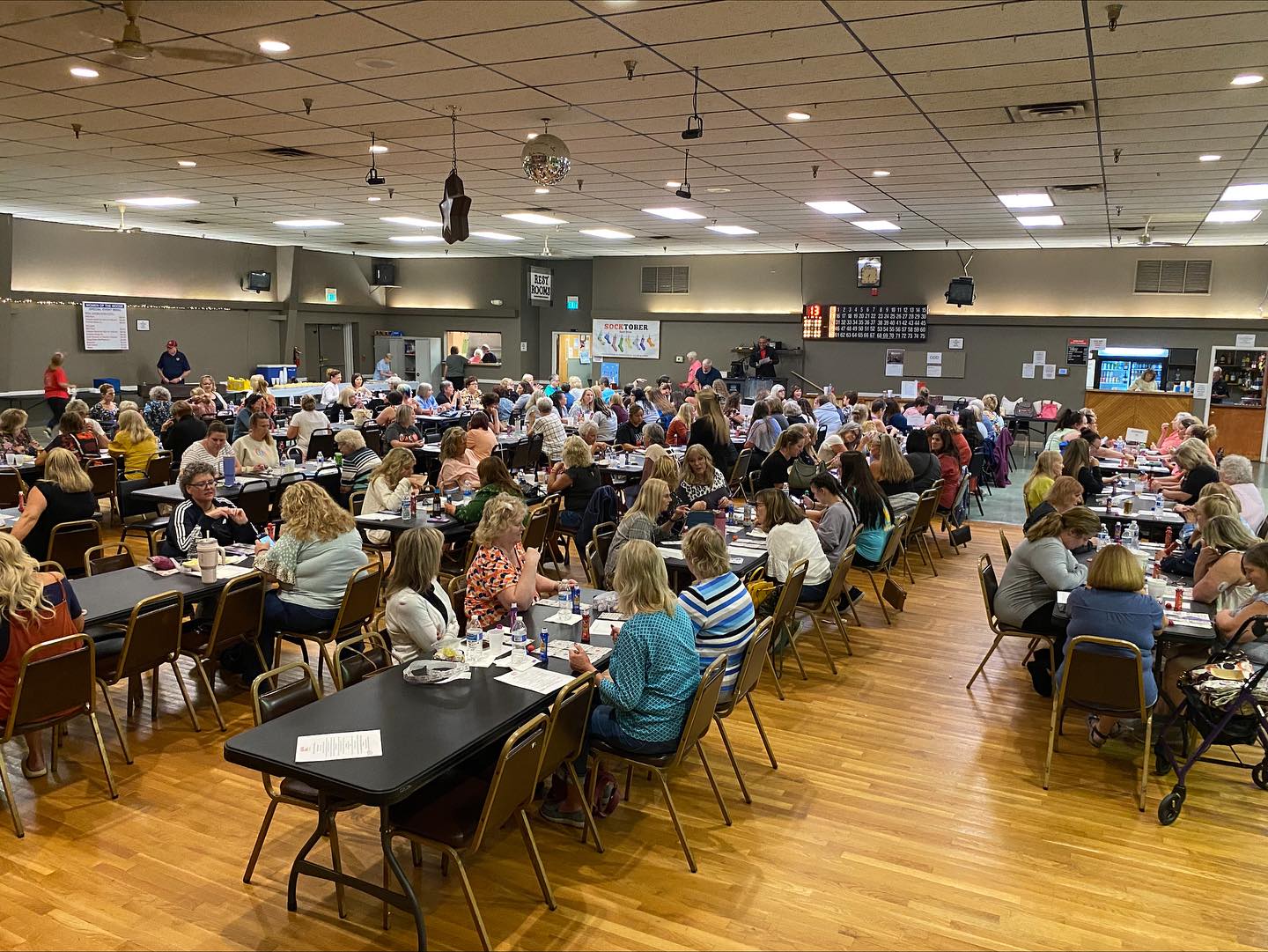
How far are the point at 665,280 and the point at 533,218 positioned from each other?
22.9 ft

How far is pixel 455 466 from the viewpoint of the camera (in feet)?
27.4

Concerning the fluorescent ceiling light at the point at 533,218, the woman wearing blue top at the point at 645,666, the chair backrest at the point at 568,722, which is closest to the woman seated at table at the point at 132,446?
the fluorescent ceiling light at the point at 533,218

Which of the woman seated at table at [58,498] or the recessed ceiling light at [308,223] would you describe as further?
the recessed ceiling light at [308,223]

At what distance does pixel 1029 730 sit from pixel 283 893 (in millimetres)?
4217

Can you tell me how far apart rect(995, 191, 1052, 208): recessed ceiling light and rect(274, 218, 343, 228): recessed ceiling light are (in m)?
10.1

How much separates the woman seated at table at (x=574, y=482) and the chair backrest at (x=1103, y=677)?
450 centimetres

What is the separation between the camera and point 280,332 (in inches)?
821

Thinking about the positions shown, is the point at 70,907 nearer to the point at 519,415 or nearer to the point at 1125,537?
the point at 1125,537

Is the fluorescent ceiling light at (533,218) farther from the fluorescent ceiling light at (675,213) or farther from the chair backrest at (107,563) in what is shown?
the chair backrest at (107,563)

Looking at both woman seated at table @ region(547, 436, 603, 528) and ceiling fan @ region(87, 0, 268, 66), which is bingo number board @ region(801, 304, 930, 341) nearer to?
woman seated at table @ region(547, 436, 603, 528)

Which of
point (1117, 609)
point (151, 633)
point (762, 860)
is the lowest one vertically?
point (762, 860)

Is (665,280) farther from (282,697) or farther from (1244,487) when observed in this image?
(282,697)

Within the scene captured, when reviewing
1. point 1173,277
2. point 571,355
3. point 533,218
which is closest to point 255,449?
point 533,218

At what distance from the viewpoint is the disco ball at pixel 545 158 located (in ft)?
21.7
